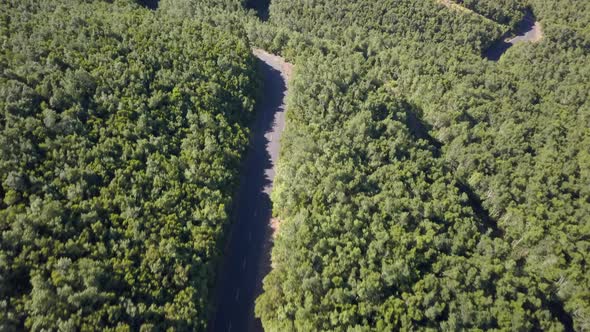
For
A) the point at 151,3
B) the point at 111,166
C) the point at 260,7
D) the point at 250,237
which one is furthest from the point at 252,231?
the point at 151,3

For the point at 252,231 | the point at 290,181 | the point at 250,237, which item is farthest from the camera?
the point at 290,181

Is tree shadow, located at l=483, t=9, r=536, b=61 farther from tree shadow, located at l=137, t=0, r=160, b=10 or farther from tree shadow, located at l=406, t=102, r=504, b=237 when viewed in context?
tree shadow, located at l=137, t=0, r=160, b=10

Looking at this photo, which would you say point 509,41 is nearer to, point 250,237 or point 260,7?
point 260,7

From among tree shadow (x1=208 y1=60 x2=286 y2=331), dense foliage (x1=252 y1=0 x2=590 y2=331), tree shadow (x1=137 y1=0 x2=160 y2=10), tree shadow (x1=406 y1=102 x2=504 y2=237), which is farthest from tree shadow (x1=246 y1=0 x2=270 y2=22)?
tree shadow (x1=406 y1=102 x2=504 y2=237)

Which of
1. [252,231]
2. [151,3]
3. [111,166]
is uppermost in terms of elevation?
[151,3]

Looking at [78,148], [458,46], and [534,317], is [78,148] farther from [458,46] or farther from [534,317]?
[458,46]

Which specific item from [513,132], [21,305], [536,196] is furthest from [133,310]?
[513,132]

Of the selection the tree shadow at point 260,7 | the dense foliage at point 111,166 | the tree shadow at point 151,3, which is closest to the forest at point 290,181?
the dense foliage at point 111,166
